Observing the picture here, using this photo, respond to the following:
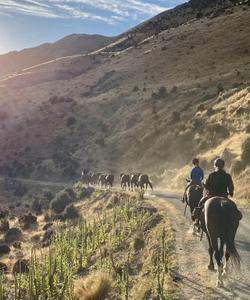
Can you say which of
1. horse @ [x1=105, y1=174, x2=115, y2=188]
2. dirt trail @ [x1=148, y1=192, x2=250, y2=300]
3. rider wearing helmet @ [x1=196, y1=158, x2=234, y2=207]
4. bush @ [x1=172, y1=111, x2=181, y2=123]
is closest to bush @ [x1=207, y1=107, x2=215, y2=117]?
bush @ [x1=172, y1=111, x2=181, y2=123]

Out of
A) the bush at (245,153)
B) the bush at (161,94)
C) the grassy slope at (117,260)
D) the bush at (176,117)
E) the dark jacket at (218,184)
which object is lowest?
the grassy slope at (117,260)

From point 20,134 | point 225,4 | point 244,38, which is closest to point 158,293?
point 20,134

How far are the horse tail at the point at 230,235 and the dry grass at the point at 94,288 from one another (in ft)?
11.1

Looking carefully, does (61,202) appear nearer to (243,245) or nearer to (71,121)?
(243,245)

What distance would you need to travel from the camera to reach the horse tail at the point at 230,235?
43.9 feet

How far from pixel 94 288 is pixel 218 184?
4.82 meters

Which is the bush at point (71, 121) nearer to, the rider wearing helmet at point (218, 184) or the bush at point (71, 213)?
the bush at point (71, 213)

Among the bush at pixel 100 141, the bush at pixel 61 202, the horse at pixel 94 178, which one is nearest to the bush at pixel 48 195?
the horse at pixel 94 178

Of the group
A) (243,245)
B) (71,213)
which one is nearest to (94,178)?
(71,213)

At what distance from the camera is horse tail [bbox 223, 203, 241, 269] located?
43.9ft

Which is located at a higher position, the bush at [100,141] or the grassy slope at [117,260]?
the bush at [100,141]

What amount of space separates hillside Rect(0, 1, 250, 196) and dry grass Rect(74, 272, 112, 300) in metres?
27.8

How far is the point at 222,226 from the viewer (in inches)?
535

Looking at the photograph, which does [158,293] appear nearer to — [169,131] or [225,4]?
[169,131]
